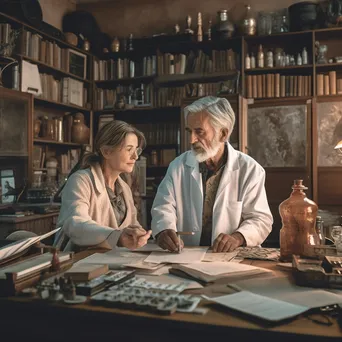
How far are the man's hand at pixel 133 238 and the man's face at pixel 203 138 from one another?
2.43 ft

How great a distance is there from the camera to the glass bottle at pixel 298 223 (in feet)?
5.36

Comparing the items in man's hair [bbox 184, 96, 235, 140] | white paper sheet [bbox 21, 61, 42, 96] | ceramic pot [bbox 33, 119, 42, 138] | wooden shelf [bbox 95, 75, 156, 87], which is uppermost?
wooden shelf [bbox 95, 75, 156, 87]

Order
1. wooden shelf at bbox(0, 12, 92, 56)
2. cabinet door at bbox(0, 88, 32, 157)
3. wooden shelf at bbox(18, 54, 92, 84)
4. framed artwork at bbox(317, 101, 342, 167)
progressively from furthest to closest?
framed artwork at bbox(317, 101, 342, 167)
wooden shelf at bbox(18, 54, 92, 84)
wooden shelf at bbox(0, 12, 92, 56)
cabinet door at bbox(0, 88, 32, 157)

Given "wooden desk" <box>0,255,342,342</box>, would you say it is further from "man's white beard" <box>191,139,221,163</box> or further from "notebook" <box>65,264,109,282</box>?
"man's white beard" <box>191,139,221,163</box>

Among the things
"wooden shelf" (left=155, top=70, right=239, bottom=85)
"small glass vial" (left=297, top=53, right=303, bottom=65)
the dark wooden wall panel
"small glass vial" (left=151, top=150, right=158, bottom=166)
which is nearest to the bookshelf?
"small glass vial" (left=151, top=150, right=158, bottom=166)

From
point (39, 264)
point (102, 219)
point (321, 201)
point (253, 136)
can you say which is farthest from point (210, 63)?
point (39, 264)

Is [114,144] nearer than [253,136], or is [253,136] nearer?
[114,144]

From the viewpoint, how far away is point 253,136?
5105 millimetres

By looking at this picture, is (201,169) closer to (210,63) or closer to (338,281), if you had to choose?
(338,281)

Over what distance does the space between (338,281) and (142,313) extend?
0.61 metres

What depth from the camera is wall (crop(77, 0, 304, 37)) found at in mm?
5613

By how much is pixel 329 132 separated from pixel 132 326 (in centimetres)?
437

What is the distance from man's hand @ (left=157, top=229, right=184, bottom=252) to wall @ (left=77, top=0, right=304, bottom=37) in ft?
14.6

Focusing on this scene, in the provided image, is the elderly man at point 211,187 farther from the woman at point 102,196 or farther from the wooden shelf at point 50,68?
the wooden shelf at point 50,68
